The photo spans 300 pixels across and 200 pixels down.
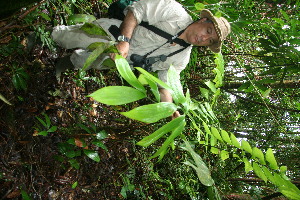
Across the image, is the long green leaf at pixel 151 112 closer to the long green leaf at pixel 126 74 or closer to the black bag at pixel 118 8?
the long green leaf at pixel 126 74

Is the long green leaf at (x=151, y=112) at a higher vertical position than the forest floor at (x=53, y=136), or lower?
higher

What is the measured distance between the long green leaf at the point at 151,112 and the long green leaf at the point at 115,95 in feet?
0.13

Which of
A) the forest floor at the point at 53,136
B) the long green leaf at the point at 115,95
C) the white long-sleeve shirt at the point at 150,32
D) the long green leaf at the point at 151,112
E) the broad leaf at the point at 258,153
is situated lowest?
the forest floor at the point at 53,136

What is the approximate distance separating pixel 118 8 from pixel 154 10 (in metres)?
0.37

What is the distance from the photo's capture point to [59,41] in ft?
7.84

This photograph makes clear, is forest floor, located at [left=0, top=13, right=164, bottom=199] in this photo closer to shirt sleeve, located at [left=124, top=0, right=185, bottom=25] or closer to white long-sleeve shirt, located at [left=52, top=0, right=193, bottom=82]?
white long-sleeve shirt, located at [left=52, top=0, right=193, bottom=82]

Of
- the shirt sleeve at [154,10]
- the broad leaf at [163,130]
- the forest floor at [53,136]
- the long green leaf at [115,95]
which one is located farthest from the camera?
the forest floor at [53,136]

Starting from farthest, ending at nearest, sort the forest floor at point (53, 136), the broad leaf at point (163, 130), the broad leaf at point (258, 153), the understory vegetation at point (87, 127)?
the forest floor at point (53, 136) → the understory vegetation at point (87, 127) → the broad leaf at point (258, 153) → the broad leaf at point (163, 130)

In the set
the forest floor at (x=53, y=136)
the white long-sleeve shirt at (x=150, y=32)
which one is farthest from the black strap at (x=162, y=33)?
the forest floor at (x=53, y=136)

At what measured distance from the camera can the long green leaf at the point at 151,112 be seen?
0.71 m

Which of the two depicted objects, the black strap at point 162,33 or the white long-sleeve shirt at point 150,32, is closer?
the white long-sleeve shirt at point 150,32

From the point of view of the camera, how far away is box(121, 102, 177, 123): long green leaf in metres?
0.71

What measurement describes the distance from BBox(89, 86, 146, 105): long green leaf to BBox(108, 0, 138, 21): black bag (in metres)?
1.59

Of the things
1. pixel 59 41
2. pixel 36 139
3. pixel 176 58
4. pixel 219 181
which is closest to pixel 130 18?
pixel 176 58
